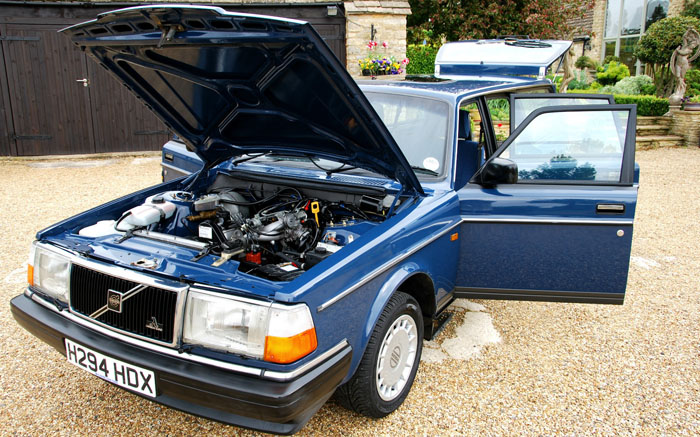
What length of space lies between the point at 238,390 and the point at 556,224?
221 cm

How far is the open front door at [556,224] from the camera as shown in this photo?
3.15m

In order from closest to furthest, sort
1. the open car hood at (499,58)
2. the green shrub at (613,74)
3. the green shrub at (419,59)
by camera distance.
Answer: the open car hood at (499,58), the green shrub at (419,59), the green shrub at (613,74)

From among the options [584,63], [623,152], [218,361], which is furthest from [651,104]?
[218,361]

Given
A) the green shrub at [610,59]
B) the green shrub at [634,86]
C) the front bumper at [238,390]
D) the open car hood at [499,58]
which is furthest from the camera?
the green shrub at [610,59]

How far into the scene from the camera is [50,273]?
2570 mm

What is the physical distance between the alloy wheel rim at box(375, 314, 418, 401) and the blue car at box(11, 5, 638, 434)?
14 mm

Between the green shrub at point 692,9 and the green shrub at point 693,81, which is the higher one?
the green shrub at point 692,9

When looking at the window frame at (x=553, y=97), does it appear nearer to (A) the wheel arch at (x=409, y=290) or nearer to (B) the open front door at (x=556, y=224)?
(B) the open front door at (x=556, y=224)

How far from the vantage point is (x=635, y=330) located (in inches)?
150

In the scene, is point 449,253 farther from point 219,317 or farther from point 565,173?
point 219,317

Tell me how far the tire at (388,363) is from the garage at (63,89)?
10004 millimetres

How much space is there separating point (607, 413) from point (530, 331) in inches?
38.3

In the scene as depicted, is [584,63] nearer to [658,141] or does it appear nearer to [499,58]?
[658,141]

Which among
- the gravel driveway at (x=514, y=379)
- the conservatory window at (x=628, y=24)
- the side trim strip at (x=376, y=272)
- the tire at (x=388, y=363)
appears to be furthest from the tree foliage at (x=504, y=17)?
the tire at (x=388, y=363)
